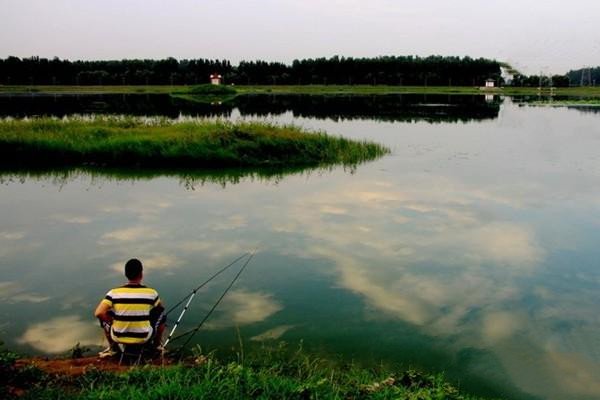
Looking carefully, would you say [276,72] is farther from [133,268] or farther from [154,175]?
[133,268]

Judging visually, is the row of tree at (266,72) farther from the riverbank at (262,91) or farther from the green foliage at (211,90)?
the green foliage at (211,90)

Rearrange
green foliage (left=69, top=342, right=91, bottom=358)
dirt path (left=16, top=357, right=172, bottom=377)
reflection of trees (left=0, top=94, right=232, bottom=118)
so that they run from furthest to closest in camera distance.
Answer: reflection of trees (left=0, top=94, right=232, bottom=118) < green foliage (left=69, top=342, right=91, bottom=358) < dirt path (left=16, top=357, right=172, bottom=377)

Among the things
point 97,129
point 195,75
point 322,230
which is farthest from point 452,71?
point 322,230

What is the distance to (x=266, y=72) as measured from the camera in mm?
142625

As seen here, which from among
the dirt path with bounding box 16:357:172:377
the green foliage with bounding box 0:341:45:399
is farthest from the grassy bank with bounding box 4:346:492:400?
the dirt path with bounding box 16:357:172:377

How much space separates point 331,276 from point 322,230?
3.02 metres

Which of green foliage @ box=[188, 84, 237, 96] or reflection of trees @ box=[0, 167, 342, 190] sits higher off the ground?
green foliage @ box=[188, 84, 237, 96]

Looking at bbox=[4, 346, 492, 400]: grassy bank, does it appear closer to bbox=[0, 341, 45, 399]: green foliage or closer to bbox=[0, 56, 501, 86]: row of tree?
bbox=[0, 341, 45, 399]: green foliage

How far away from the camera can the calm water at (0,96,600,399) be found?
7625 millimetres

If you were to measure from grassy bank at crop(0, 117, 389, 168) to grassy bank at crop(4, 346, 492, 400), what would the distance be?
50.3 feet

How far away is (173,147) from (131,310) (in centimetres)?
1573

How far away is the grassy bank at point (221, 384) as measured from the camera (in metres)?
5.27

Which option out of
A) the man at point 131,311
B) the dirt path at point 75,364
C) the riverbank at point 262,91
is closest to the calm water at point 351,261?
the dirt path at point 75,364

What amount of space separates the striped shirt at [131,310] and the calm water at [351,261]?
129 cm
